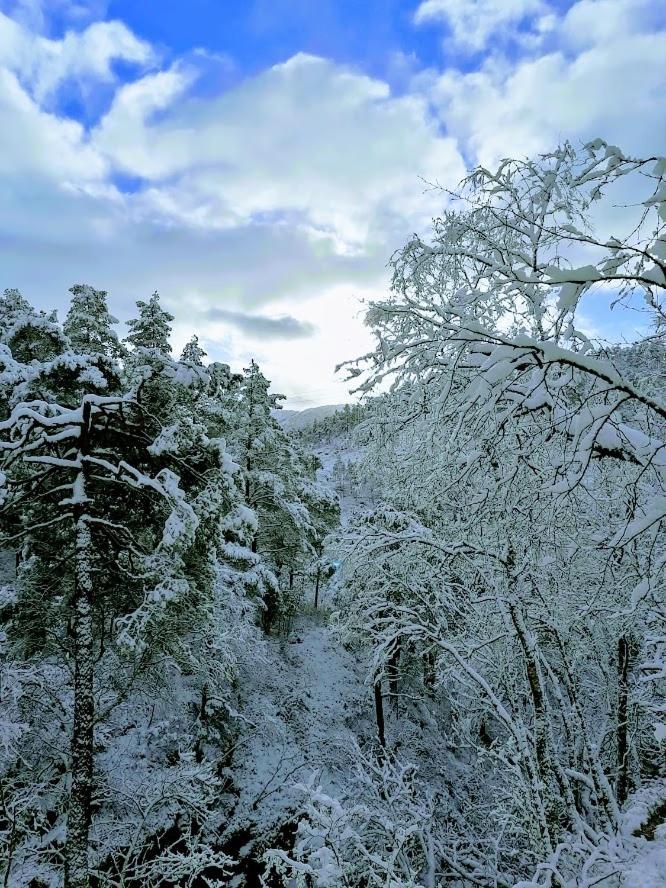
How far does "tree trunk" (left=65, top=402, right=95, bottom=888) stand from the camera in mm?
5594

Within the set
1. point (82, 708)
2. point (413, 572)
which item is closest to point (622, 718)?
point (413, 572)

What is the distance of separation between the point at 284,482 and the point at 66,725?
1094 cm

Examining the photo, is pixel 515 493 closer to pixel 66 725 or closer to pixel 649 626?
pixel 649 626

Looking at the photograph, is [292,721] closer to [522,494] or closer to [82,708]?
[82,708]

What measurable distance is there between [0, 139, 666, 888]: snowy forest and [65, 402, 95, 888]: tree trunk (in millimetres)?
31

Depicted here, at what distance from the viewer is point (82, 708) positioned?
5.84m

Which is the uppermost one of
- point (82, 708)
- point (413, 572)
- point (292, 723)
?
point (413, 572)

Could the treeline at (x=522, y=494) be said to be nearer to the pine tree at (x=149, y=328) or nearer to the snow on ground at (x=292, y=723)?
the snow on ground at (x=292, y=723)

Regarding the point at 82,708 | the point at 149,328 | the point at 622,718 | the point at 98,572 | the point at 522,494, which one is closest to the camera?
the point at 522,494

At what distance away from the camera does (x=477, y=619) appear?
6.41 meters

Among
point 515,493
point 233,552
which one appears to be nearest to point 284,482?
point 233,552

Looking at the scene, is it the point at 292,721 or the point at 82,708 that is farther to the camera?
the point at 292,721

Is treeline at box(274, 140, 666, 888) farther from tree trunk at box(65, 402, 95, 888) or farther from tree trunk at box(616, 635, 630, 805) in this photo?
tree trunk at box(65, 402, 95, 888)

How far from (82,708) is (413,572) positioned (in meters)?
4.79
